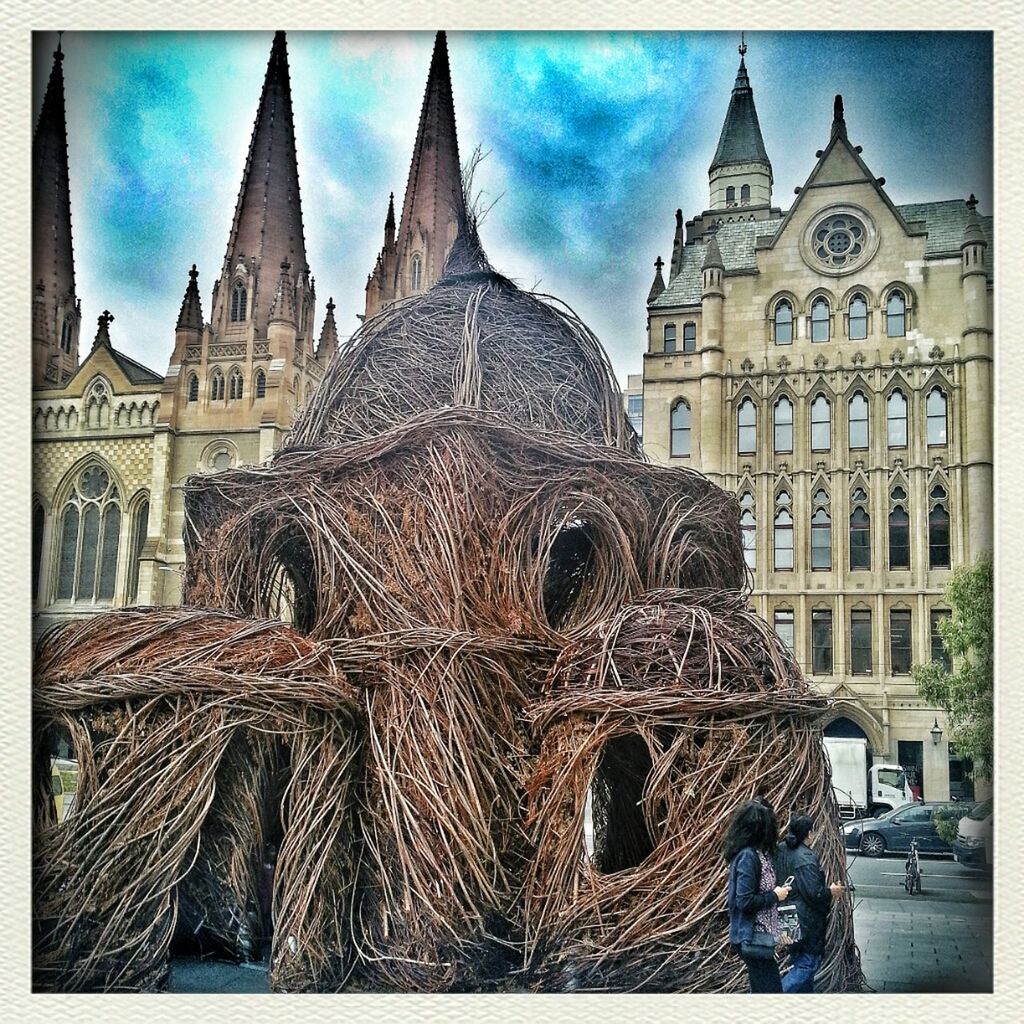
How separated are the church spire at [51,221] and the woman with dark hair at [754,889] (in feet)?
19.0

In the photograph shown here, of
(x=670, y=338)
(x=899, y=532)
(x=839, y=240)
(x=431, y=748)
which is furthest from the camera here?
(x=670, y=338)

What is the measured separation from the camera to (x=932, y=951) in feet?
26.5

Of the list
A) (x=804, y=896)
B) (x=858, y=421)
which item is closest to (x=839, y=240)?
(x=858, y=421)

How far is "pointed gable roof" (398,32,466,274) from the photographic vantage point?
1206 cm

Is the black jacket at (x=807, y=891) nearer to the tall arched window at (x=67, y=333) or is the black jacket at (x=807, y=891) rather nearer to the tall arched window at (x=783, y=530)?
the tall arched window at (x=67, y=333)

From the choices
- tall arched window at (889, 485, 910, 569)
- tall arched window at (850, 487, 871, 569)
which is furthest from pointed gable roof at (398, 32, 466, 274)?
tall arched window at (889, 485, 910, 569)

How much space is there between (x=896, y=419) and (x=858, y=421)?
64 centimetres

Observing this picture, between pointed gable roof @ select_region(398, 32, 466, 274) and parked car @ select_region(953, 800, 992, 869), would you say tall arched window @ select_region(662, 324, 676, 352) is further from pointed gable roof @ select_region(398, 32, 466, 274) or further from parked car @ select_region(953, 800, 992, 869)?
parked car @ select_region(953, 800, 992, 869)

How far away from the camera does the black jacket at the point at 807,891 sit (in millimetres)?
5770

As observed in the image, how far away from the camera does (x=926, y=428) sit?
18.3 metres

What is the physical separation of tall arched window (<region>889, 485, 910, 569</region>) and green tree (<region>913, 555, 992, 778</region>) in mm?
4037

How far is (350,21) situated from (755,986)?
6.52 metres

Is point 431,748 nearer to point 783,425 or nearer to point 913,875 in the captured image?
point 913,875

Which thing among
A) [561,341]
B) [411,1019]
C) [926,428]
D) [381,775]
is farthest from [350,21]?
[926,428]
